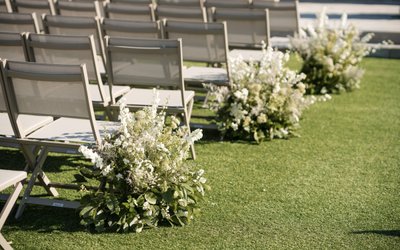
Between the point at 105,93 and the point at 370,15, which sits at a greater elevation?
the point at 105,93

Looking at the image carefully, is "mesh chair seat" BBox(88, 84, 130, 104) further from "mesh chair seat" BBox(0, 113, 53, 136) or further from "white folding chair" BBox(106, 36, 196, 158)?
"mesh chair seat" BBox(0, 113, 53, 136)

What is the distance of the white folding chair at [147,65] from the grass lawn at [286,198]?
80cm

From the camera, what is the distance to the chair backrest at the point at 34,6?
7660 millimetres

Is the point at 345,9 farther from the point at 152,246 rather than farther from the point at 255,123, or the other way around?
the point at 152,246

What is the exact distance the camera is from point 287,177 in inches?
222

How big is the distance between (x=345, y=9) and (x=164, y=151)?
1276 cm

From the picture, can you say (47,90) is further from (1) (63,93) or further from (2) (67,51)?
(2) (67,51)

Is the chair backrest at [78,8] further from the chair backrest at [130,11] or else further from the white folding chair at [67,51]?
the white folding chair at [67,51]

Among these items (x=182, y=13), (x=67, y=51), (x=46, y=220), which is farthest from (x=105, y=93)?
(x=182, y=13)

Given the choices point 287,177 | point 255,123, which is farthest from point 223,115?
point 287,177

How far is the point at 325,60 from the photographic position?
332 inches

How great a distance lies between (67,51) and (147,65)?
2.43 ft

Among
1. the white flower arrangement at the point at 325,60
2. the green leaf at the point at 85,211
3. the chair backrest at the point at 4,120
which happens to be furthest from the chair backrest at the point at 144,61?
the white flower arrangement at the point at 325,60

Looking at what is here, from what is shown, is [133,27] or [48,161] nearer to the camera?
[48,161]
